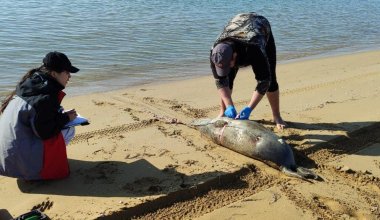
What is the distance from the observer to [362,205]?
13.1 feet

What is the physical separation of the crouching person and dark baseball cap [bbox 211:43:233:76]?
1.56m

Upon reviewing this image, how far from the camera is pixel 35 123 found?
12.7 feet

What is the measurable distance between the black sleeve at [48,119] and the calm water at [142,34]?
12.3 feet

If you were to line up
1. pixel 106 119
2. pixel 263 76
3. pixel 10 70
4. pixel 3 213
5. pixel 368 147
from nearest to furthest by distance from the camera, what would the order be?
pixel 3 213, pixel 263 76, pixel 368 147, pixel 106 119, pixel 10 70

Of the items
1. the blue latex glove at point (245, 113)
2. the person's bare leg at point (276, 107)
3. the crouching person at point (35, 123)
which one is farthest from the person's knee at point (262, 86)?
the crouching person at point (35, 123)

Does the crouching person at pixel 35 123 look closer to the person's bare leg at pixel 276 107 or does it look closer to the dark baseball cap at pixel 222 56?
the dark baseball cap at pixel 222 56

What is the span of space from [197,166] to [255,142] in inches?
29.2

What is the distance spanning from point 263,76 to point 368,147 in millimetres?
1651

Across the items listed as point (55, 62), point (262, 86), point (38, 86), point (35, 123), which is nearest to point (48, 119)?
point (35, 123)

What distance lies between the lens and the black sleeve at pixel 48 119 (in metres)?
3.84

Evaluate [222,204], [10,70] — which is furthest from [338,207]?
[10,70]

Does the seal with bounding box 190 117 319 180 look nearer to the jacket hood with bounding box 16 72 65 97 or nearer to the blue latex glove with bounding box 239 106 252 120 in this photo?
the blue latex glove with bounding box 239 106 252 120

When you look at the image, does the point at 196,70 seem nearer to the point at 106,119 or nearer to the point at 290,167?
the point at 106,119

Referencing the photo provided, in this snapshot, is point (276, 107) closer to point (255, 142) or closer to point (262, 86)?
point (262, 86)
